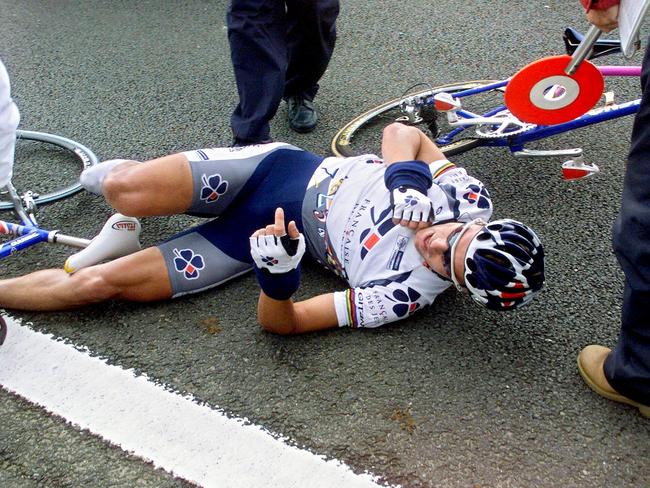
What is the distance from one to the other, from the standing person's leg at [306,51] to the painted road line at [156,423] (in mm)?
1789

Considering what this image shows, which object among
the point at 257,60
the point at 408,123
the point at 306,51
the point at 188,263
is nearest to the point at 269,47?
the point at 257,60

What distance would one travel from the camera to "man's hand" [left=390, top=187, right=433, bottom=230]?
2.18 m

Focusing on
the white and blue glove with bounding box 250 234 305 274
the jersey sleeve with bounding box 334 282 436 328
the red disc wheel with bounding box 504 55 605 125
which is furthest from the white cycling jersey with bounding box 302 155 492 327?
the red disc wheel with bounding box 504 55 605 125

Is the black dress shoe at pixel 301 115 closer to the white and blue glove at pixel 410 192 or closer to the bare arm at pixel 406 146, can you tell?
the bare arm at pixel 406 146

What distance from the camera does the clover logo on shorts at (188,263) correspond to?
2.38 meters

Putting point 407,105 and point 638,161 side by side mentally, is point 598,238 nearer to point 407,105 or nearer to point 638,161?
point 638,161

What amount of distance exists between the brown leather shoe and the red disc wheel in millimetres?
1034

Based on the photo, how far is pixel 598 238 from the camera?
2.69 metres

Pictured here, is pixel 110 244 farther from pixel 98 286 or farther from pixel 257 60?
pixel 257 60

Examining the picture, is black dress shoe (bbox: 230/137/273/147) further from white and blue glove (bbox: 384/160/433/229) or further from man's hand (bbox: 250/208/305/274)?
man's hand (bbox: 250/208/305/274)

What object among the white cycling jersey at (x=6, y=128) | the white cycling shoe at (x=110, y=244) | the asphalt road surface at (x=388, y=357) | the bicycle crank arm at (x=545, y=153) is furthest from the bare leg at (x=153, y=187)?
the bicycle crank arm at (x=545, y=153)

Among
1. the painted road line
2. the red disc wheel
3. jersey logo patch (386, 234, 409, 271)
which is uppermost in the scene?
the red disc wheel

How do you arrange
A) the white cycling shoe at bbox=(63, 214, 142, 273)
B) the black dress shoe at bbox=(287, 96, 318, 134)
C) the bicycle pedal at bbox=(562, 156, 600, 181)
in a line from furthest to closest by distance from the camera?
the black dress shoe at bbox=(287, 96, 318, 134)
the bicycle pedal at bbox=(562, 156, 600, 181)
the white cycling shoe at bbox=(63, 214, 142, 273)

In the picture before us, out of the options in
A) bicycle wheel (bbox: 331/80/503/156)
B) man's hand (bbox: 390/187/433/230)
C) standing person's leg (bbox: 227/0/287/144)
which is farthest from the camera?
bicycle wheel (bbox: 331/80/503/156)
